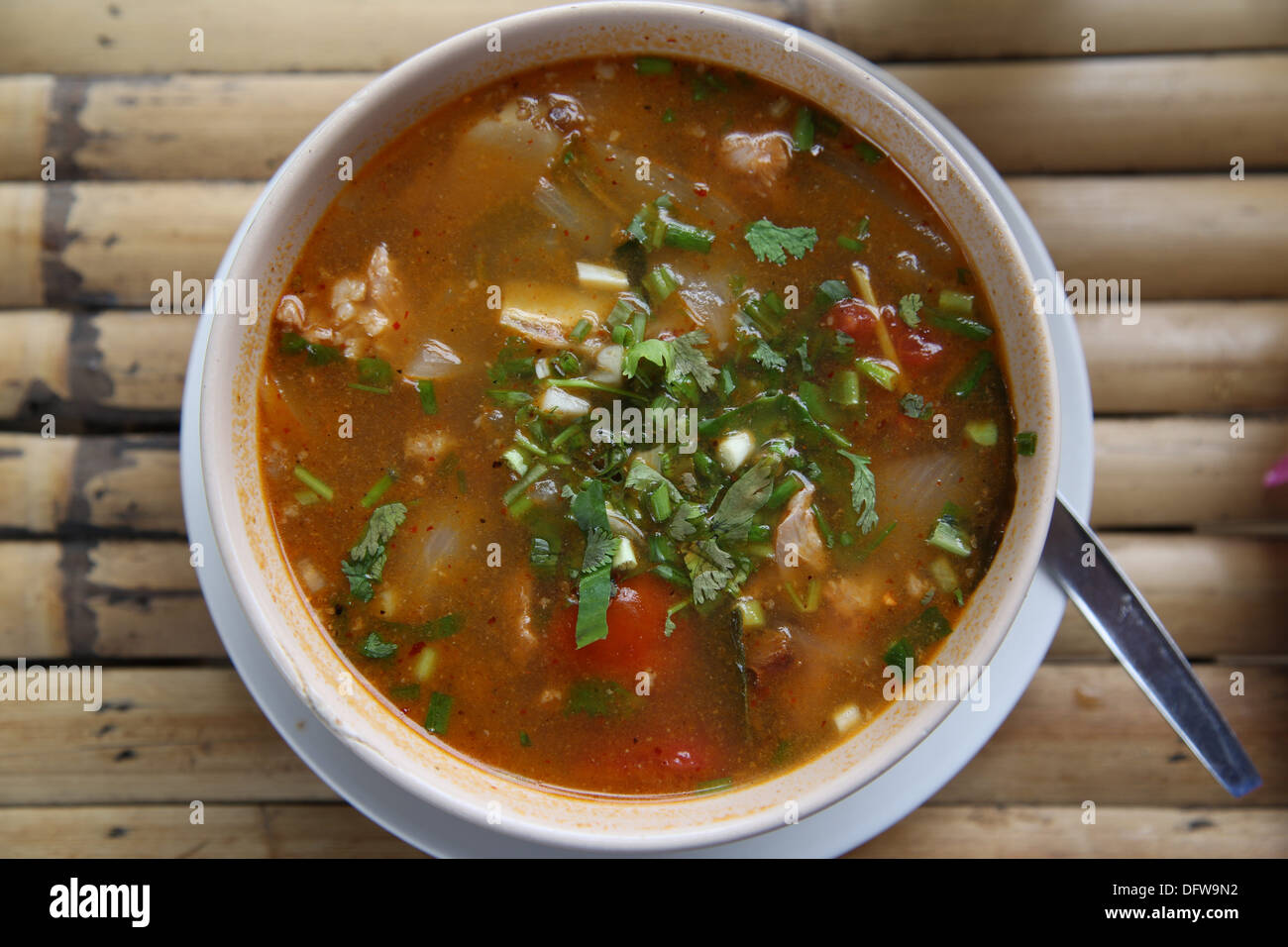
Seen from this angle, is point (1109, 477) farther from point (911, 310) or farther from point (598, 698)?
point (598, 698)

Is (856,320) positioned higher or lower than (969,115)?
lower

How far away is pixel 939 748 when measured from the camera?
2482mm

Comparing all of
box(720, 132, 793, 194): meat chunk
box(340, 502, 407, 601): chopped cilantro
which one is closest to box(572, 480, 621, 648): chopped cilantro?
box(340, 502, 407, 601): chopped cilantro

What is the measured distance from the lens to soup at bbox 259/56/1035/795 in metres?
2.32

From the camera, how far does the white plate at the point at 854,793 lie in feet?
7.98

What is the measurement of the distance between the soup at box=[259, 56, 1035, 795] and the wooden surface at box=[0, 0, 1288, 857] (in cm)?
70

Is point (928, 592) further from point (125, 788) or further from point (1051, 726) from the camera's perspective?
point (125, 788)

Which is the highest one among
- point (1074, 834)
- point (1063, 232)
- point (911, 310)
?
point (1063, 232)

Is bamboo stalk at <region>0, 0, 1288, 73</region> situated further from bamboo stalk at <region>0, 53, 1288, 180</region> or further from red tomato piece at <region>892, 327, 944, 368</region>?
red tomato piece at <region>892, 327, 944, 368</region>

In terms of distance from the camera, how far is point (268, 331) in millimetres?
2295

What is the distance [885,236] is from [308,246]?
4.51ft

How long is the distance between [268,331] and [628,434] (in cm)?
88

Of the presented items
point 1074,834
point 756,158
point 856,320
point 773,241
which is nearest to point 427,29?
point 756,158
